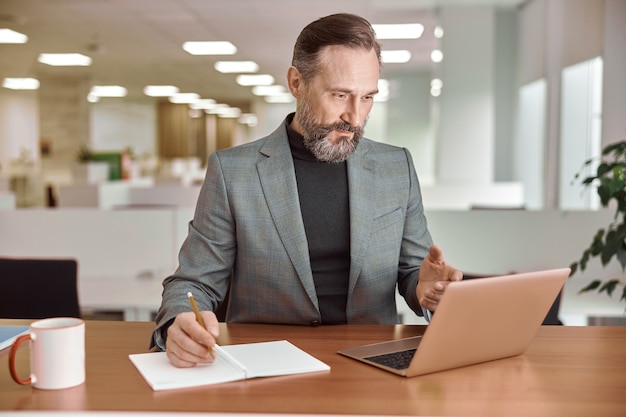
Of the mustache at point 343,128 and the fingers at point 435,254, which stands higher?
the mustache at point 343,128

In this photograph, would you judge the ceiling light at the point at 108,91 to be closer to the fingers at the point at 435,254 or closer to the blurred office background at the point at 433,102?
the blurred office background at the point at 433,102

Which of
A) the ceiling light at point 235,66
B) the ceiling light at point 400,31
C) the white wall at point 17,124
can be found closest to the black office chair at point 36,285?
the ceiling light at point 400,31

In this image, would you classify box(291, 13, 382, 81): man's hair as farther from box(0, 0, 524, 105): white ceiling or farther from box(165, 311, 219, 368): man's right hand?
box(0, 0, 524, 105): white ceiling

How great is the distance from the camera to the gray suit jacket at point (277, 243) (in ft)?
5.37

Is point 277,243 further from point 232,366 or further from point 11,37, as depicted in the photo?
point 11,37

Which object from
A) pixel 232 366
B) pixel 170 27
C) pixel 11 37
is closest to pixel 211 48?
pixel 170 27

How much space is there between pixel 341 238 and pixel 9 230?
8.85 ft

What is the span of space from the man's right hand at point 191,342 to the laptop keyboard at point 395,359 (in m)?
0.28

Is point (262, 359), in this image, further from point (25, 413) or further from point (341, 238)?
point (341, 238)

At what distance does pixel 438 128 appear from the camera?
802 cm

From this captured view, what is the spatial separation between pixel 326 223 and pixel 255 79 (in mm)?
12421

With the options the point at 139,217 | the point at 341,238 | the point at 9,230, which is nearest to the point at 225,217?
the point at 341,238

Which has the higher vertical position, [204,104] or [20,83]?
[204,104]

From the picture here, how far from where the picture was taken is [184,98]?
1783 cm
